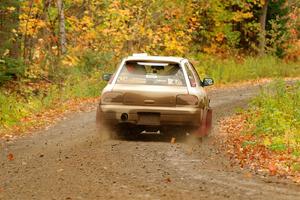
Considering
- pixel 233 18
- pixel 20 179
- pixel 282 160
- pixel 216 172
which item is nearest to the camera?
pixel 20 179

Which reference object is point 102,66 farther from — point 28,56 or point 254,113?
point 254,113

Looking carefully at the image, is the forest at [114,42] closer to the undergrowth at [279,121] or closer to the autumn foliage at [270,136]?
the autumn foliage at [270,136]

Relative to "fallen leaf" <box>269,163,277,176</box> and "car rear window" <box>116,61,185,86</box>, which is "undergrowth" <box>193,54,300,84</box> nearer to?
"car rear window" <box>116,61,185,86</box>

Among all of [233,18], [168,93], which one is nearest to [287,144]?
[168,93]

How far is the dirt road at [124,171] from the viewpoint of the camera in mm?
8586

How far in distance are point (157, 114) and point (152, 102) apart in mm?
245

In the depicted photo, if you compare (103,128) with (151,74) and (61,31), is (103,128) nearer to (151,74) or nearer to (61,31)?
(151,74)

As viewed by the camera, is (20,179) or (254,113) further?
(254,113)

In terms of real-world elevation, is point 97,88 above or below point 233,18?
below

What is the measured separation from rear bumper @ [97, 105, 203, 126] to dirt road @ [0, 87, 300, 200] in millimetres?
454

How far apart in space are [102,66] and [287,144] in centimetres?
1513

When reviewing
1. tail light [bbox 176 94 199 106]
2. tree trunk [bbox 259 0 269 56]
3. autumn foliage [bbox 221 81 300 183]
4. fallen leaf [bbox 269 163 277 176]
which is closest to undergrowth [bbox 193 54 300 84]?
tree trunk [bbox 259 0 269 56]

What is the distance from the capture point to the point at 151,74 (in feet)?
44.4

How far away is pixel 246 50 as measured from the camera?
126ft
